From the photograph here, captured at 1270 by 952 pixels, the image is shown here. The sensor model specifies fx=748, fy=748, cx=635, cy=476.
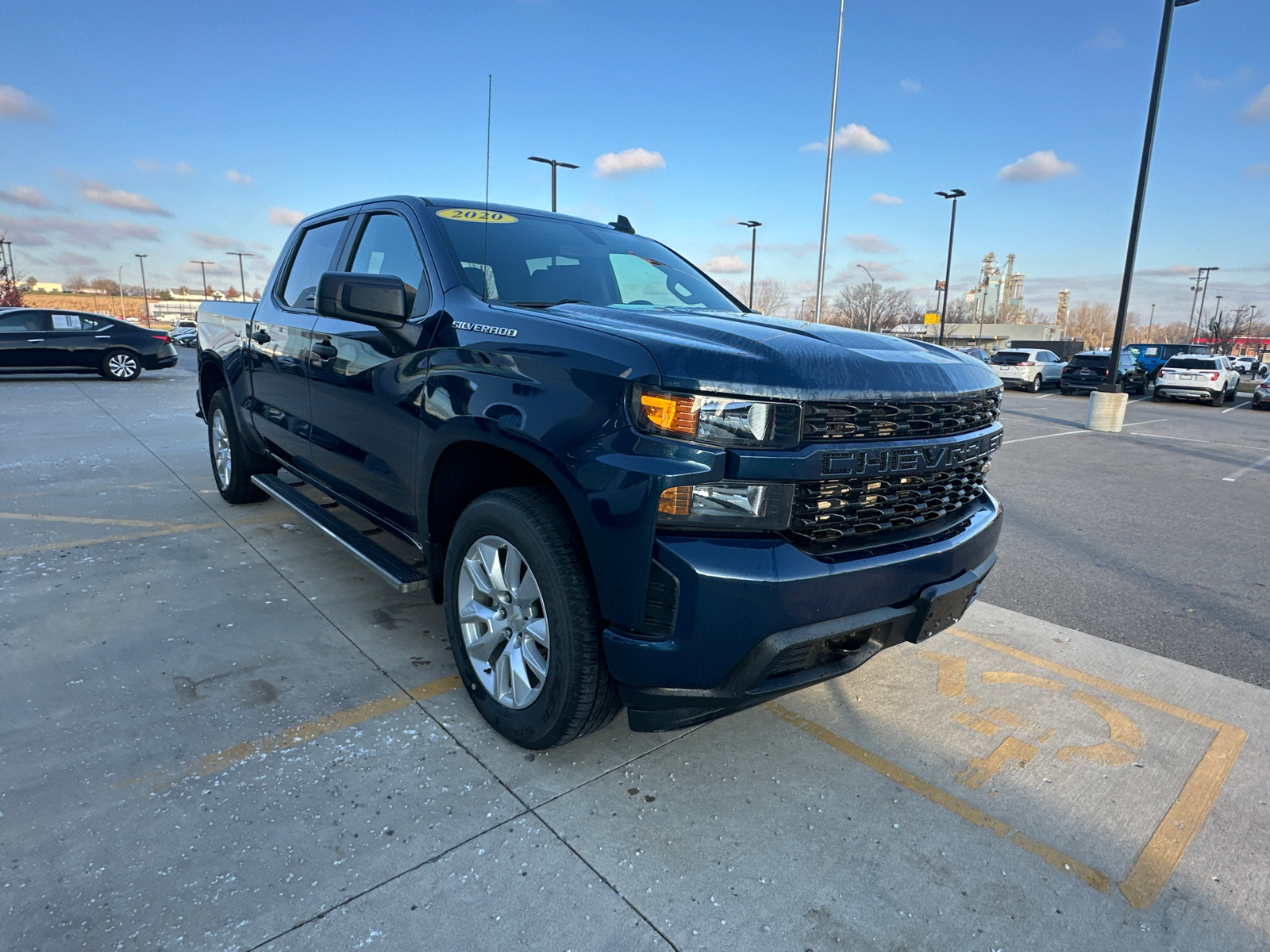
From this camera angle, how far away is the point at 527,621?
245 cm

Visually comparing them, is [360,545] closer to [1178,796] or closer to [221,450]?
[221,450]

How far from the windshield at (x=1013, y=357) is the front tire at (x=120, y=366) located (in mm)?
25657

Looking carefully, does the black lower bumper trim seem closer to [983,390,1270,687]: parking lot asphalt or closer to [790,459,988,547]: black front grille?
[790,459,988,547]: black front grille

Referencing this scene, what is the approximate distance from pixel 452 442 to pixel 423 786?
3.77 ft

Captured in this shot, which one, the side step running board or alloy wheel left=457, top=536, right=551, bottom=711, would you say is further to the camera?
the side step running board

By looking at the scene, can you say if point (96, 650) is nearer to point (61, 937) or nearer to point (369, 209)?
point (61, 937)

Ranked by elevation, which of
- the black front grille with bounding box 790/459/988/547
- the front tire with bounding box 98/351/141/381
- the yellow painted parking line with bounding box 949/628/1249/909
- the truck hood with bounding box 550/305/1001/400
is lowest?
the yellow painted parking line with bounding box 949/628/1249/909

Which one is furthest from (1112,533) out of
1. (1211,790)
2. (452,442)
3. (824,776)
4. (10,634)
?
(10,634)

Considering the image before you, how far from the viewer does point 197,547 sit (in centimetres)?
462

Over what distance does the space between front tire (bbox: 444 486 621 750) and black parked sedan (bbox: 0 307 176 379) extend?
55.8 feet

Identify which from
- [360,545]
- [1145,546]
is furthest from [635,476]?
[1145,546]

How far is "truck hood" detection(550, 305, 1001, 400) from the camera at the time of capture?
203 cm

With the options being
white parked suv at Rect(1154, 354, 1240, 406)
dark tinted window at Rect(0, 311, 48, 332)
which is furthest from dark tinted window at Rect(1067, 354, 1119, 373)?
dark tinted window at Rect(0, 311, 48, 332)

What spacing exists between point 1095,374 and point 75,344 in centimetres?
2779
